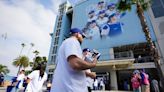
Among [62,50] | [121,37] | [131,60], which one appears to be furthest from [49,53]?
[62,50]

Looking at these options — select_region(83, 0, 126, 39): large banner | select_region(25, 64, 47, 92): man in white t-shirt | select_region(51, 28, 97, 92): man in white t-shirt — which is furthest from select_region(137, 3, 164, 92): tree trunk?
select_region(83, 0, 126, 39): large banner

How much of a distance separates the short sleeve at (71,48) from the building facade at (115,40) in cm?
1830

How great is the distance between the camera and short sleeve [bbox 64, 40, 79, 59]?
72.5 inches

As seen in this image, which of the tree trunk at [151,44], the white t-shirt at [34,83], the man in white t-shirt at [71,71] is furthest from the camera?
the tree trunk at [151,44]

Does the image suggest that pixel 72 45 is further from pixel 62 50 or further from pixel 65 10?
pixel 65 10

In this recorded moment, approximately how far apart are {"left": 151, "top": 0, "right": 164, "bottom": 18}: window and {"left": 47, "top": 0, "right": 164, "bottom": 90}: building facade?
53 cm

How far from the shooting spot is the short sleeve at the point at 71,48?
1841 millimetres

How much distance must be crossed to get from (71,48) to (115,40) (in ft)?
82.8

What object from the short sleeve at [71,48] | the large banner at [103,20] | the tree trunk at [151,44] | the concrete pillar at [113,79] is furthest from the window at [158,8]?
the short sleeve at [71,48]

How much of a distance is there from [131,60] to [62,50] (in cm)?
1841

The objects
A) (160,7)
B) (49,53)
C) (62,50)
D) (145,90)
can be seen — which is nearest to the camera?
(62,50)

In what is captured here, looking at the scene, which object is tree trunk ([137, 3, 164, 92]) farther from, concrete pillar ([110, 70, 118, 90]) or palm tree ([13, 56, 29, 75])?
palm tree ([13, 56, 29, 75])

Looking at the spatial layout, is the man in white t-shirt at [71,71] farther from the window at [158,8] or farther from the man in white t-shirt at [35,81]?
the window at [158,8]

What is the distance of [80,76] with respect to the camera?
1.92 metres
